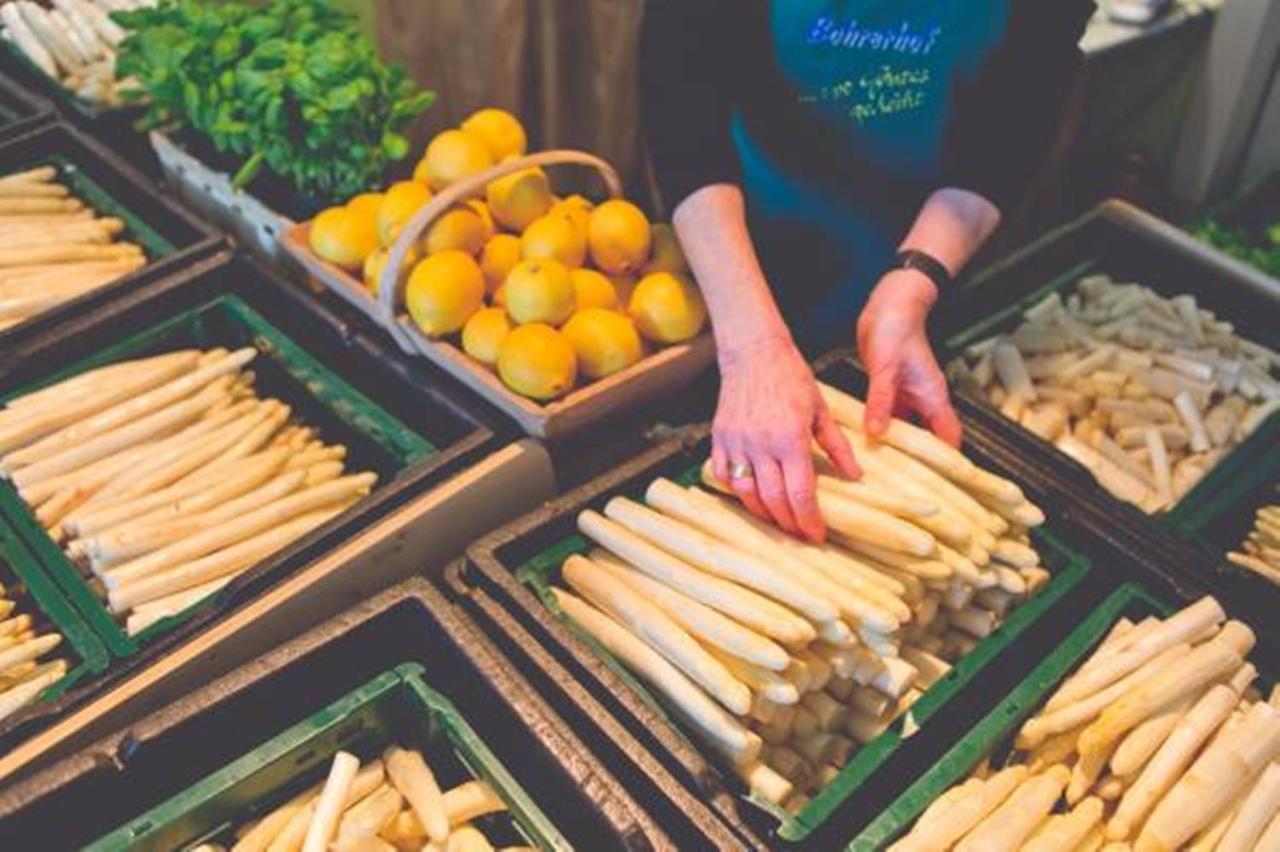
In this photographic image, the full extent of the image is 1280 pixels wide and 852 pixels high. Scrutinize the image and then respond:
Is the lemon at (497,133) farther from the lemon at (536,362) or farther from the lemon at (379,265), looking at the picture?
the lemon at (536,362)

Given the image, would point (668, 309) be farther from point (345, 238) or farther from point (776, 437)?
point (345, 238)

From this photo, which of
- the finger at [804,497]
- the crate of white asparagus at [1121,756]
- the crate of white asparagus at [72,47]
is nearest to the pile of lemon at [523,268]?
the finger at [804,497]

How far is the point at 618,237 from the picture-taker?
2.65 m

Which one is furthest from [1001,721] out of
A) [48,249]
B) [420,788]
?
[48,249]

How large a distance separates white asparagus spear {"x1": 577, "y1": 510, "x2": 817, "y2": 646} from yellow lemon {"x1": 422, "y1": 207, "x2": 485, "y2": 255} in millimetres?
844

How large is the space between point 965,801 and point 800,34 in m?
1.74

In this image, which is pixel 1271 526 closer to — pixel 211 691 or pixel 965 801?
pixel 965 801

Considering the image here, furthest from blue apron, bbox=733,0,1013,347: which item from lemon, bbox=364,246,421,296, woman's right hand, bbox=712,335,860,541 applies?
lemon, bbox=364,246,421,296

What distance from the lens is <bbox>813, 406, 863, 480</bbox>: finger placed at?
2066 mm

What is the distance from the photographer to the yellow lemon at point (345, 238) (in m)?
Answer: 2.75

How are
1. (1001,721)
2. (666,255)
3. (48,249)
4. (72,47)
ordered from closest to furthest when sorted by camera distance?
(1001,721), (666,255), (48,249), (72,47)

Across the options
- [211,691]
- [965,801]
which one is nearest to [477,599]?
[211,691]

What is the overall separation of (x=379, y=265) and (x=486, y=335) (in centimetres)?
39

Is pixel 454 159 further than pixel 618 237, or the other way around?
pixel 454 159
